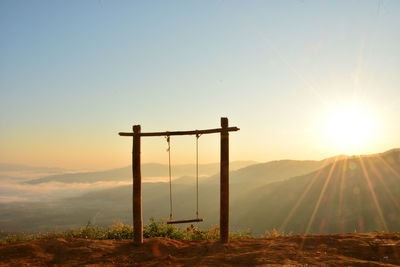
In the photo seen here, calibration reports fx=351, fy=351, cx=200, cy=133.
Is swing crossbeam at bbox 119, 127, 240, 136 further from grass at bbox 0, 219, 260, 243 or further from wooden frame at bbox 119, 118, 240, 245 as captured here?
grass at bbox 0, 219, 260, 243

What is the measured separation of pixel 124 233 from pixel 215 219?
103m

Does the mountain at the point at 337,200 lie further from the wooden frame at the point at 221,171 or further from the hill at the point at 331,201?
the wooden frame at the point at 221,171

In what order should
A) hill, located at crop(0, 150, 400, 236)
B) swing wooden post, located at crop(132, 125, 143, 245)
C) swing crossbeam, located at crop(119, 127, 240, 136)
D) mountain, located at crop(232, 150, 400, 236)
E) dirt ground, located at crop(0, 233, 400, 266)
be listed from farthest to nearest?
hill, located at crop(0, 150, 400, 236) → mountain, located at crop(232, 150, 400, 236) → swing wooden post, located at crop(132, 125, 143, 245) → swing crossbeam, located at crop(119, 127, 240, 136) → dirt ground, located at crop(0, 233, 400, 266)

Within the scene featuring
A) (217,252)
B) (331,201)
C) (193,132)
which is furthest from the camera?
(331,201)

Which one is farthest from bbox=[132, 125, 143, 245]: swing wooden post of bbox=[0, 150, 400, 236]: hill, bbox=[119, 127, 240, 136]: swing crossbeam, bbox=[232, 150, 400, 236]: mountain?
bbox=[0, 150, 400, 236]: hill

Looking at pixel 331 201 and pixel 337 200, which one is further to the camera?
pixel 331 201

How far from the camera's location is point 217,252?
430 inches

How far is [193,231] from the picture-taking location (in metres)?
16.3

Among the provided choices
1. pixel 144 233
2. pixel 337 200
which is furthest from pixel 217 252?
pixel 337 200

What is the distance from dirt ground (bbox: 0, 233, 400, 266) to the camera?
32.4ft

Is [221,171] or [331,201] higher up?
[221,171]

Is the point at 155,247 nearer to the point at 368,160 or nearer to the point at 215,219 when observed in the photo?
the point at 368,160

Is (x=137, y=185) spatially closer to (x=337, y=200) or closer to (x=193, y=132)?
(x=193, y=132)

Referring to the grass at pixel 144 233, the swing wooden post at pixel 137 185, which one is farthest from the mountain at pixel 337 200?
the swing wooden post at pixel 137 185
